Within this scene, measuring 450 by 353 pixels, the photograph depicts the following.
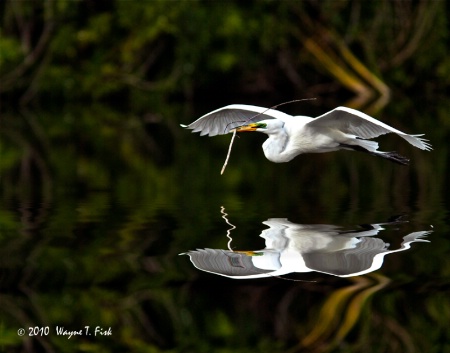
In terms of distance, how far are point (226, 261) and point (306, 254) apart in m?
0.51

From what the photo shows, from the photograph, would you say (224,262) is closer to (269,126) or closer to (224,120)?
(269,126)

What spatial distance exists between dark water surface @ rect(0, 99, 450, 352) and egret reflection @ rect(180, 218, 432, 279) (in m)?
0.01

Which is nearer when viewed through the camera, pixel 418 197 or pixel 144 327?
pixel 144 327

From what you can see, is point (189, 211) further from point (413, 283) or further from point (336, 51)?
point (336, 51)

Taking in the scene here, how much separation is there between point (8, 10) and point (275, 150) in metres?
21.6

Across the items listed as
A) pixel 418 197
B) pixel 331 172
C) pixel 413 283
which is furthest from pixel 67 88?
pixel 413 283

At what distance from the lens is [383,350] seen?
16.5 feet

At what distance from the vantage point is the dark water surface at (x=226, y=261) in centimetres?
537

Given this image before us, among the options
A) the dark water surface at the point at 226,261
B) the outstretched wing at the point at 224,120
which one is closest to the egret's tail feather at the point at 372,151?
the dark water surface at the point at 226,261

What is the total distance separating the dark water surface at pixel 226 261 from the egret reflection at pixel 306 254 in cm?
1

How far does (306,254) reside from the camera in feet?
22.6

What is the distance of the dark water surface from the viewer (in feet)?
17.6

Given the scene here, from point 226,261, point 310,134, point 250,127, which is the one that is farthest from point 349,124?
point 226,261

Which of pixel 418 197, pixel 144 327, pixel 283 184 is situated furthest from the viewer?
pixel 283 184
